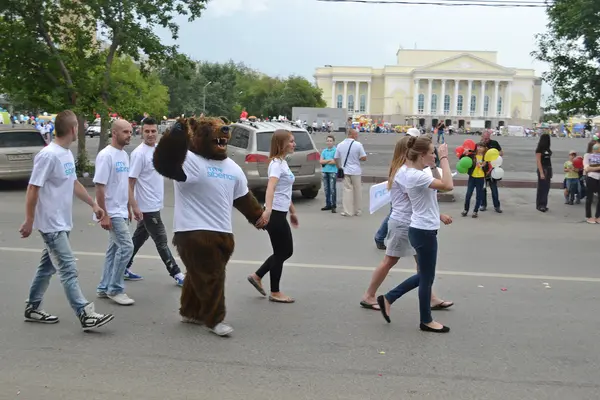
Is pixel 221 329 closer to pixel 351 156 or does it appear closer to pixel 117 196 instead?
pixel 117 196

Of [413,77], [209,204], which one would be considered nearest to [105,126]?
[209,204]

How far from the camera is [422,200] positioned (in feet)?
17.5

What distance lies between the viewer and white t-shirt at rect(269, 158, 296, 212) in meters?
6.21

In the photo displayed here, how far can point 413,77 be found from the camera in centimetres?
12319

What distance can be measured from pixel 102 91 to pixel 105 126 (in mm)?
993

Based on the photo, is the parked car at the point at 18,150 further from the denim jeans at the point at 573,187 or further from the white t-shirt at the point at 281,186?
the denim jeans at the point at 573,187

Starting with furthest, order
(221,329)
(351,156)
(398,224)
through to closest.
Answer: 1. (351,156)
2. (398,224)
3. (221,329)

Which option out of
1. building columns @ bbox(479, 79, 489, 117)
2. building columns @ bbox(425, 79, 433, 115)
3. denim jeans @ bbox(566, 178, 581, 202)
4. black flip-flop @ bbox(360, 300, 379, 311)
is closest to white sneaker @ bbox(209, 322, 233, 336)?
black flip-flop @ bbox(360, 300, 379, 311)

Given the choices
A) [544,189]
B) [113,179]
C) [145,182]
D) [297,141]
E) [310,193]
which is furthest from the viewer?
[310,193]

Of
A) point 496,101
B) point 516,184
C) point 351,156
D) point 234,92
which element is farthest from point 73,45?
point 496,101

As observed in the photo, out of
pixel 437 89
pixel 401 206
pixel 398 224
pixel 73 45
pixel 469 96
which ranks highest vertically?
pixel 437 89

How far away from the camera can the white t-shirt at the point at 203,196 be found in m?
5.06

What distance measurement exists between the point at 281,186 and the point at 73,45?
43.2 feet

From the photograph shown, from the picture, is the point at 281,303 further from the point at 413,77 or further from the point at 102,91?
the point at 413,77
